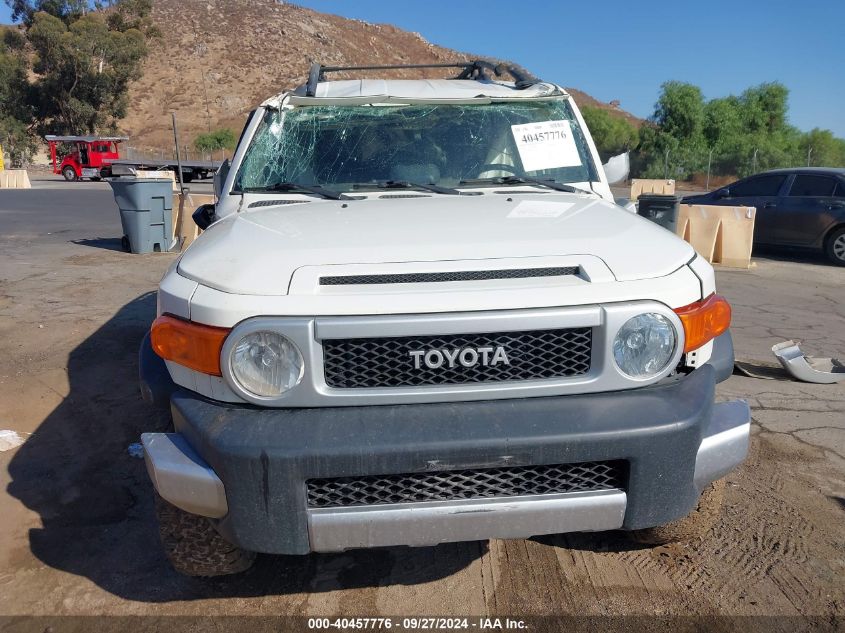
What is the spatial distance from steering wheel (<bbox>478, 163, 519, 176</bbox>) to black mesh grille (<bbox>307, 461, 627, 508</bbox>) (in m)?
1.84

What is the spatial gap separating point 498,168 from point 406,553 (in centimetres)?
192

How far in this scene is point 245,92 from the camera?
7256cm

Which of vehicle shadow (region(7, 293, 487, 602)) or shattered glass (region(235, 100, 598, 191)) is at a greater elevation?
shattered glass (region(235, 100, 598, 191))

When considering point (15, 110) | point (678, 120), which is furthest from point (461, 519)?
point (15, 110)

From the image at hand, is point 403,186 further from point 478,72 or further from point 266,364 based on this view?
point 478,72

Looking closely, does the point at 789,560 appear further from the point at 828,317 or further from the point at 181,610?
the point at 828,317

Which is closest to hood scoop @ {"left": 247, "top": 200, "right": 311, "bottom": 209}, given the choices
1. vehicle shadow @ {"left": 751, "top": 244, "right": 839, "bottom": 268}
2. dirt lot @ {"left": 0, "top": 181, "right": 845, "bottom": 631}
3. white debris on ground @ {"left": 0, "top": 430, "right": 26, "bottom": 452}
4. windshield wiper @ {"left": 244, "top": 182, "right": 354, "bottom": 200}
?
windshield wiper @ {"left": 244, "top": 182, "right": 354, "bottom": 200}

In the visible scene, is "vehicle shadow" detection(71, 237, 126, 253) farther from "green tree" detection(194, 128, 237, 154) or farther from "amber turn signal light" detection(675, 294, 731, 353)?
"green tree" detection(194, 128, 237, 154)

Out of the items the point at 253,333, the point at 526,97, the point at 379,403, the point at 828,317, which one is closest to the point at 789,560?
the point at 379,403

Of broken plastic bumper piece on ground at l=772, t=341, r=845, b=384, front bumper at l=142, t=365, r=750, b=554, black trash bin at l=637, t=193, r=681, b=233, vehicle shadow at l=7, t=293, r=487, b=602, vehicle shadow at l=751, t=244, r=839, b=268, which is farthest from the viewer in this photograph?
vehicle shadow at l=751, t=244, r=839, b=268

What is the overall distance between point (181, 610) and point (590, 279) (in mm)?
1896

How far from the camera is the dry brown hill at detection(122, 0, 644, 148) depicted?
6925cm

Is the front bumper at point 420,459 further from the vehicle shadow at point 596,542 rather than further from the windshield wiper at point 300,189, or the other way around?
the windshield wiper at point 300,189

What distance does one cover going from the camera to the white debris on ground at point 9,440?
394cm
